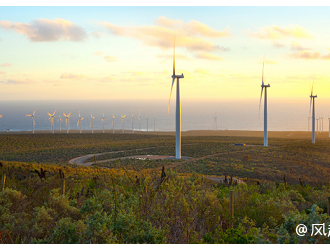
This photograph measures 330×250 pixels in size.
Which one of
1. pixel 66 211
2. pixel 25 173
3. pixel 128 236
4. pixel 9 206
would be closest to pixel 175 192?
pixel 128 236

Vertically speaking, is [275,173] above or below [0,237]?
below

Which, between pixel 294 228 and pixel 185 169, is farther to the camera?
pixel 185 169

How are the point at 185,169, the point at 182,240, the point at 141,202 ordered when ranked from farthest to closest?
the point at 185,169 < the point at 141,202 < the point at 182,240

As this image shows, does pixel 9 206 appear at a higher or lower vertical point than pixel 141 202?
lower

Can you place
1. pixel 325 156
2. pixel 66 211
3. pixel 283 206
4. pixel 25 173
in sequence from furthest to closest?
pixel 325 156 < pixel 25 173 < pixel 283 206 < pixel 66 211

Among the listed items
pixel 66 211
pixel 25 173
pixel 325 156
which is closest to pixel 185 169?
pixel 25 173

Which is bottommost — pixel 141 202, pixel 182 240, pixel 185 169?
pixel 185 169

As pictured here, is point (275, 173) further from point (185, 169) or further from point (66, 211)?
point (66, 211)

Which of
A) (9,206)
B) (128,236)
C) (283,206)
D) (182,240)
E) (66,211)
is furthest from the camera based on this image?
(283,206)

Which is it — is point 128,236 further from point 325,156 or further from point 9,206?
point 325,156
